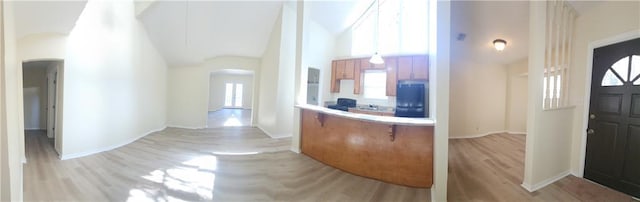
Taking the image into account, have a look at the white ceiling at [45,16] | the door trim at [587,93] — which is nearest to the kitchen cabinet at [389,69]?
the door trim at [587,93]

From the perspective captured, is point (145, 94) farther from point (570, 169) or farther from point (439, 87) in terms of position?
point (570, 169)

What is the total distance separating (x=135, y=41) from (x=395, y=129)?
5.30 meters

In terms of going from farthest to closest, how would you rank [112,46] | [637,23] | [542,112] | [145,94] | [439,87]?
[145,94] → [112,46] → [542,112] → [637,23] → [439,87]

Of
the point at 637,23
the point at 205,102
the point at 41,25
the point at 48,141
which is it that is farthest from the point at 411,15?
the point at 48,141

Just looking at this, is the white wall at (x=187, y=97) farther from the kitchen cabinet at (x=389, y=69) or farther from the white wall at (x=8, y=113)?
the white wall at (x=8, y=113)

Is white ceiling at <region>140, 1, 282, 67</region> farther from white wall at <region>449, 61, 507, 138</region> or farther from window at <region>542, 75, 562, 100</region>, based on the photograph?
window at <region>542, 75, 562, 100</region>

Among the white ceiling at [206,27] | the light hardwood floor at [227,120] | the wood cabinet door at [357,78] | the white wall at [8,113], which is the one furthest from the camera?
the light hardwood floor at [227,120]

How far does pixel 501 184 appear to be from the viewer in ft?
9.66

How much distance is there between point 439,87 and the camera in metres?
2.29

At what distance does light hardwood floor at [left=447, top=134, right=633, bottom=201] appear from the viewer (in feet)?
8.68

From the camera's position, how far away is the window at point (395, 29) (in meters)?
5.55

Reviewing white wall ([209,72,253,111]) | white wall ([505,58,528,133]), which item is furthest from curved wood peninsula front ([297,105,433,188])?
white wall ([209,72,253,111])

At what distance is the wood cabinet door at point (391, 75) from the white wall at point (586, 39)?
2.79 metres

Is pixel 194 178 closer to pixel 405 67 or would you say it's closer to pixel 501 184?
pixel 501 184
